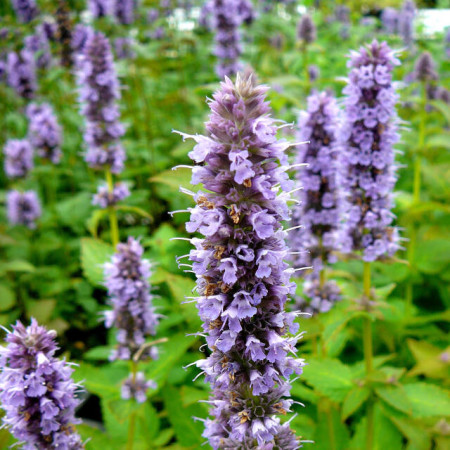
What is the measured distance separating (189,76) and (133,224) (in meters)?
3.92

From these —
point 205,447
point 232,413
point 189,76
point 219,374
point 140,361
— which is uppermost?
point 189,76

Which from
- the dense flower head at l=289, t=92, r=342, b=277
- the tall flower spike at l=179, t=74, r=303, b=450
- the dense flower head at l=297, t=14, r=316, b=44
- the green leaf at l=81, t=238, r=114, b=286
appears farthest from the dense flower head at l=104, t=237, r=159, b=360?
the dense flower head at l=297, t=14, r=316, b=44

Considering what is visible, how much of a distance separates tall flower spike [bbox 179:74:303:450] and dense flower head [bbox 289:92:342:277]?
4.89ft

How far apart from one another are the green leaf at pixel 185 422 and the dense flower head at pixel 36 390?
122cm

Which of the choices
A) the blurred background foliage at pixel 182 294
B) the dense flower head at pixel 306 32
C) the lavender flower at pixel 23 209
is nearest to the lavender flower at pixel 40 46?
the blurred background foliage at pixel 182 294

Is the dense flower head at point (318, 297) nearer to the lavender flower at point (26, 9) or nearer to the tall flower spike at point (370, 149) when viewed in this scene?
the tall flower spike at point (370, 149)

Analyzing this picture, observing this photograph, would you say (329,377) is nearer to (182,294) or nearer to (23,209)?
(182,294)

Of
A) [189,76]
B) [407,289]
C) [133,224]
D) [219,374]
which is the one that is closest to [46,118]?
[133,224]

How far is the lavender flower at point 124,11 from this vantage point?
7363 millimetres

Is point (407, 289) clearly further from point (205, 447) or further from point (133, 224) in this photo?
point (133, 224)

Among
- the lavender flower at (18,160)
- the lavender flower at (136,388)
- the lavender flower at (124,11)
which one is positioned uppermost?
the lavender flower at (124,11)

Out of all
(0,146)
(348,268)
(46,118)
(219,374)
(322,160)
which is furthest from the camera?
Answer: (0,146)

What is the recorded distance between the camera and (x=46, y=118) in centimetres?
645

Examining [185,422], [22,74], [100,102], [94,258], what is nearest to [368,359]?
[185,422]
